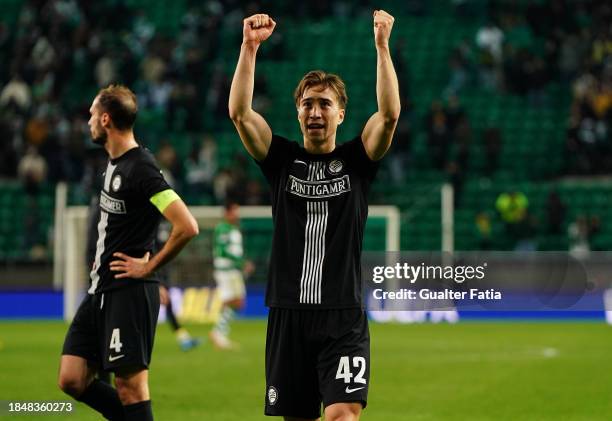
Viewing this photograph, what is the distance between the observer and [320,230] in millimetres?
6445

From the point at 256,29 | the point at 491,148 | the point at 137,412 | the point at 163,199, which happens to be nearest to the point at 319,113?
the point at 256,29

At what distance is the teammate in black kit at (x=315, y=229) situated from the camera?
6.34 meters

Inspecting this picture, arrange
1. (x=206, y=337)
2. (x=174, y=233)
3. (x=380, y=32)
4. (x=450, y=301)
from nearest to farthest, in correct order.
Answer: (x=380, y=32) < (x=174, y=233) < (x=450, y=301) < (x=206, y=337)

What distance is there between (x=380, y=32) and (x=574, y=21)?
84.0ft

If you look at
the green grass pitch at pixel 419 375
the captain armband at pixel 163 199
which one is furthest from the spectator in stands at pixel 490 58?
the captain armband at pixel 163 199

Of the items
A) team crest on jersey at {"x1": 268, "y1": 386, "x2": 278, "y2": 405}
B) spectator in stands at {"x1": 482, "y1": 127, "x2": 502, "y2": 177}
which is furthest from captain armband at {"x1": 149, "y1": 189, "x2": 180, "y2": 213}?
spectator in stands at {"x1": 482, "y1": 127, "x2": 502, "y2": 177}

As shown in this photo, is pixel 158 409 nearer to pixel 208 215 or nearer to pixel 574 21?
pixel 208 215

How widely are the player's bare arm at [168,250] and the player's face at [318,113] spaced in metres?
1.01

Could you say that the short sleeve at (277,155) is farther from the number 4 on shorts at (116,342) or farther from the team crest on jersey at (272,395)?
the number 4 on shorts at (116,342)

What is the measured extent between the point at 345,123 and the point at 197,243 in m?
5.33

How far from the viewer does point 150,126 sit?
29406 millimetres

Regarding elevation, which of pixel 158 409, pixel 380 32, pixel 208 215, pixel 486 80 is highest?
pixel 486 80

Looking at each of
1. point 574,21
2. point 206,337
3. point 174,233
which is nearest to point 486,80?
point 574,21

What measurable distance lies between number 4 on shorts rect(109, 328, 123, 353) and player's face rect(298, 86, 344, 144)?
1.63 meters
